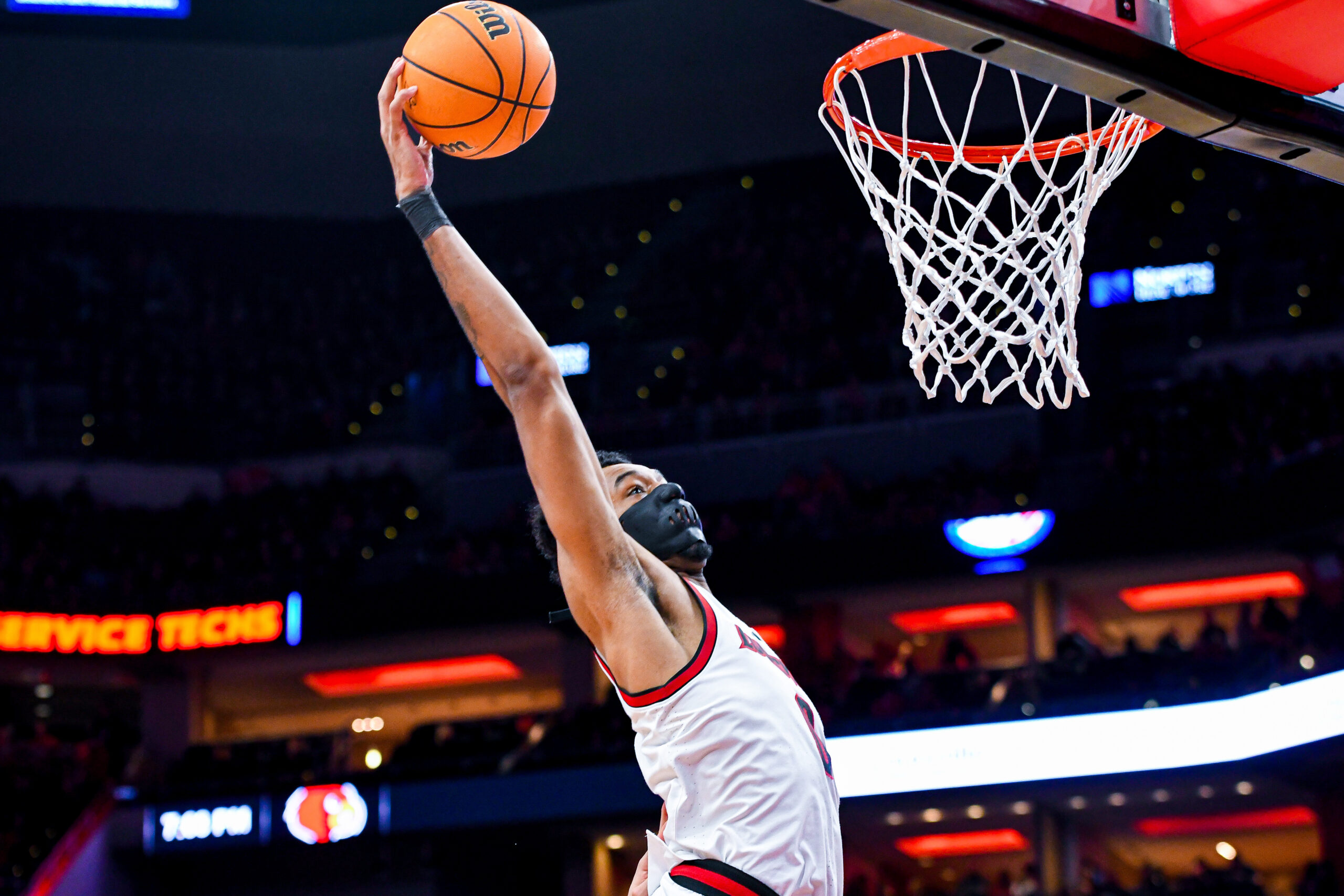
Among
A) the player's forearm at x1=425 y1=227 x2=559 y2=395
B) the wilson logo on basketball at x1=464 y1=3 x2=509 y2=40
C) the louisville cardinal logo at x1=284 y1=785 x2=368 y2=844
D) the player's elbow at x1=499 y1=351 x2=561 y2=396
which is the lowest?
the louisville cardinal logo at x1=284 y1=785 x2=368 y2=844

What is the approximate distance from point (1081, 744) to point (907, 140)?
9918mm

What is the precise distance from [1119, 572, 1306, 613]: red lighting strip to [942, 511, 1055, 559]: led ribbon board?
9.79 feet

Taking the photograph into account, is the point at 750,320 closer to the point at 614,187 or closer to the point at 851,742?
the point at 614,187

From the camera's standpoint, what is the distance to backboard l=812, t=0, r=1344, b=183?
306 centimetres

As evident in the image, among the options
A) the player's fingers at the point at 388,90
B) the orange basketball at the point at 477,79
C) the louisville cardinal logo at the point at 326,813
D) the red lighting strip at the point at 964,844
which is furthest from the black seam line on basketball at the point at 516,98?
the red lighting strip at the point at 964,844

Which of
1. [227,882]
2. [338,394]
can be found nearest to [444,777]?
[227,882]

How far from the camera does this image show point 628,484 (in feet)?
10.2

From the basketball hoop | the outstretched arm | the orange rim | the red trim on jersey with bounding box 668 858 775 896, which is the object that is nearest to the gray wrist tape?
the outstretched arm

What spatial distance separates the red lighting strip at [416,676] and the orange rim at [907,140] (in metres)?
15.6

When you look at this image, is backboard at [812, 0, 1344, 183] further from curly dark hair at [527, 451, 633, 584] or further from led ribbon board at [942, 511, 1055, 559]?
led ribbon board at [942, 511, 1055, 559]

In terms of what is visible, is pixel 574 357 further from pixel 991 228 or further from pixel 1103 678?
pixel 991 228

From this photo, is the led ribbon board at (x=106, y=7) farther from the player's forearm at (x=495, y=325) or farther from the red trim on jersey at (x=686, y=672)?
the red trim on jersey at (x=686, y=672)

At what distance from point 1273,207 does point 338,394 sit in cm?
1305

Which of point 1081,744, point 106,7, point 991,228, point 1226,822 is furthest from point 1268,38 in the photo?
point 106,7
